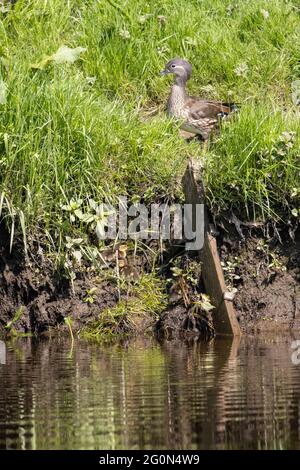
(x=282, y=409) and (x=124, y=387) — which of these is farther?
(x=124, y=387)

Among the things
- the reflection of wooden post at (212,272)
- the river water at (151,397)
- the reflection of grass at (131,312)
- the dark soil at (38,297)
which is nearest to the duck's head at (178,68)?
the reflection of wooden post at (212,272)

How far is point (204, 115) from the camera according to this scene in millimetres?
11008

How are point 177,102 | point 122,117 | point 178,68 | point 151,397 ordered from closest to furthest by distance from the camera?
point 151,397 < point 122,117 < point 177,102 < point 178,68

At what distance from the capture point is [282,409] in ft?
21.5

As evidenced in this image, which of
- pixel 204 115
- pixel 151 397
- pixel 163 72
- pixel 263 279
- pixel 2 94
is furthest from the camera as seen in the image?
pixel 163 72

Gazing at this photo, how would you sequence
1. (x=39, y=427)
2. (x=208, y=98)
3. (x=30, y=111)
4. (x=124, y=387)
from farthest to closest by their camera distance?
(x=208, y=98) → (x=30, y=111) → (x=124, y=387) → (x=39, y=427)

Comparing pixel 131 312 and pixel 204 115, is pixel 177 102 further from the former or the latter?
pixel 131 312

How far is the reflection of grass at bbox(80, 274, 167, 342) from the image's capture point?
9.73m

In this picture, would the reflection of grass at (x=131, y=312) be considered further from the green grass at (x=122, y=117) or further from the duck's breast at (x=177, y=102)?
the duck's breast at (x=177, y=102)

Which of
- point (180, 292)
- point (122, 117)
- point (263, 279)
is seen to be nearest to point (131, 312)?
point (180, 292)

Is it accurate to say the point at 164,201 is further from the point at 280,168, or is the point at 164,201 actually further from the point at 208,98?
the point at 208,98

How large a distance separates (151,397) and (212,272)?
286cm

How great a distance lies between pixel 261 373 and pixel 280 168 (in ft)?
8.40

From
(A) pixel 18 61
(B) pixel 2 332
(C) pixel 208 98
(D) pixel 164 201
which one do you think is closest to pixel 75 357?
(B) pixel 2 332
